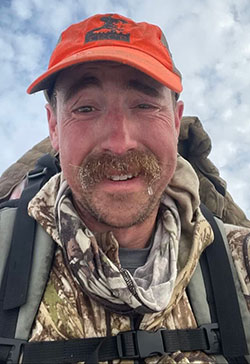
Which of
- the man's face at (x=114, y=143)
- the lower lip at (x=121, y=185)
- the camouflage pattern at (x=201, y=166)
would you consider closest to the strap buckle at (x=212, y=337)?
the man's face at (x=114, y=143)

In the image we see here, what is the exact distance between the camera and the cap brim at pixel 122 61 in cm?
233

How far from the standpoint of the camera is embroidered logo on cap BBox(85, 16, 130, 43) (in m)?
2.58

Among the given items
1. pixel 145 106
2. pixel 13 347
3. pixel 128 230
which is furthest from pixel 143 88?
pixel 13 347

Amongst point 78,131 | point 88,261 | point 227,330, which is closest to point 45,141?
point 78,131

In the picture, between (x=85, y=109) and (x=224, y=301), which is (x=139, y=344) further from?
(x=85, y=109)

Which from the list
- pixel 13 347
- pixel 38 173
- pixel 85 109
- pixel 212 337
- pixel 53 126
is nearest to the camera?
pixel 13 347

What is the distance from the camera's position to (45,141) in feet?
21.1

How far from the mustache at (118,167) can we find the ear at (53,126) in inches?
23.6

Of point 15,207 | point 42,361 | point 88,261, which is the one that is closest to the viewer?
point 42,361

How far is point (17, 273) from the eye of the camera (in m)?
2.42

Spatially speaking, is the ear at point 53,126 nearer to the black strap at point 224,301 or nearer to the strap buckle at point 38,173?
the strap buckle at point 38,173

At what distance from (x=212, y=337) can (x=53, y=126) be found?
7.01 feet

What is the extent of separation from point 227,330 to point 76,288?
112 centimetres

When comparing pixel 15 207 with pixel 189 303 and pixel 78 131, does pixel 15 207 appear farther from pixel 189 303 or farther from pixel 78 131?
pixel 189 303
